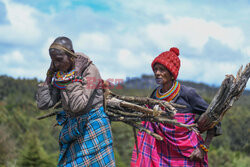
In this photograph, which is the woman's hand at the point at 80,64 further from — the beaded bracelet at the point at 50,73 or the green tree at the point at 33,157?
the green tree at the point at 33,157

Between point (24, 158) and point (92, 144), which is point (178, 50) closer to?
point (92, 144)

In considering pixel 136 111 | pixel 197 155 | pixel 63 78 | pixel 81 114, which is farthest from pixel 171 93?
pixel 63 78

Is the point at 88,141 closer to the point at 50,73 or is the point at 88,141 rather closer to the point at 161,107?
the point at 50,73

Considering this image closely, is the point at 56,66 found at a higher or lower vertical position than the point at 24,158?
higher

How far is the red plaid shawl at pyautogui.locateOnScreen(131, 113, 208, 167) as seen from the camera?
401 cm

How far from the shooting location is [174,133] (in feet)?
13.1

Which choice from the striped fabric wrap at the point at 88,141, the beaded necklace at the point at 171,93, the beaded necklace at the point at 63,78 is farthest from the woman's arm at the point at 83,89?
the beaded necklace at the point at 171,93

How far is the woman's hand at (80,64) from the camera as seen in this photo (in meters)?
3.25

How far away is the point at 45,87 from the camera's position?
11.5 feet

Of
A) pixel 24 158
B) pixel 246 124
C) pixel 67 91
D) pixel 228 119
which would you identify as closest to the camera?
pixel 67 91

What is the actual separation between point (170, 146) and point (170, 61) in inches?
43.7

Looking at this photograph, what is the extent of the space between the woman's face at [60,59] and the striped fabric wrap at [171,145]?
1.44 m

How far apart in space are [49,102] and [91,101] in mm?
522

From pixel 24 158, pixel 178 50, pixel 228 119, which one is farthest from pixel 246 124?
pixel 178 50
